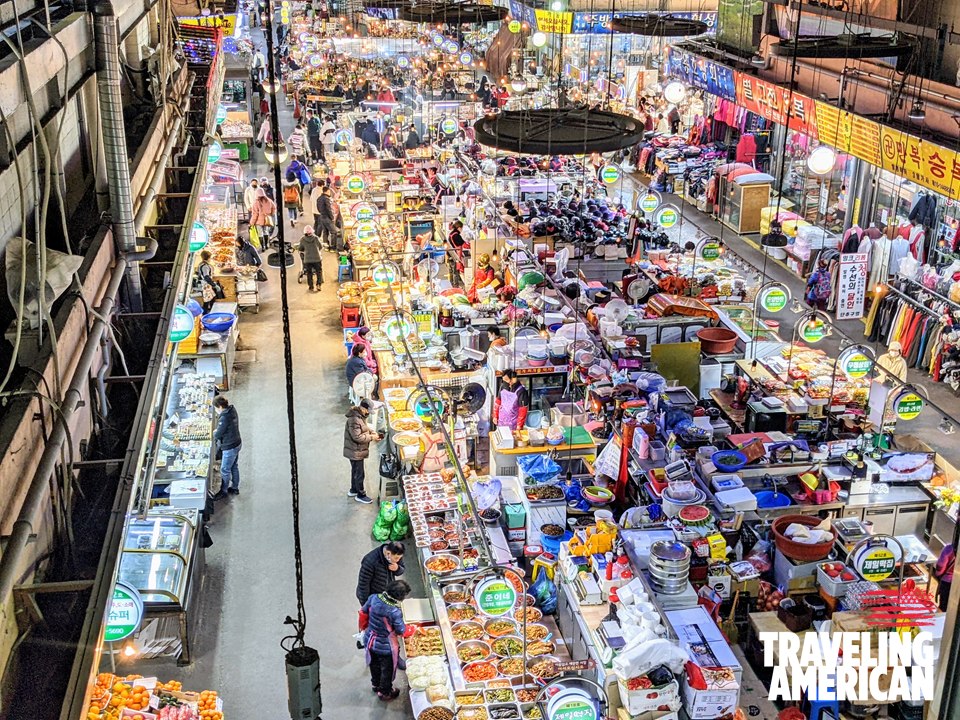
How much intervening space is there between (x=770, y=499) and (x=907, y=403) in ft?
7.26

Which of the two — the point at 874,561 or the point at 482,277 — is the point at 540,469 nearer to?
the point at 874,561

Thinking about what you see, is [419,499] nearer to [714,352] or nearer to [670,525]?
[670,525]

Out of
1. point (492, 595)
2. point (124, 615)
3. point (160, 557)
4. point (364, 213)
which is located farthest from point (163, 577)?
point (364, 213)

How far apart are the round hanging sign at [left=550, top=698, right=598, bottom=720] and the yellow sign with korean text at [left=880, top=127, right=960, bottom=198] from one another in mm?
8692

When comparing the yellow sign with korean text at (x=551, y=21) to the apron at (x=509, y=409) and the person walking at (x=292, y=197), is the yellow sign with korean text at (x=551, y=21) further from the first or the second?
the apron at (x=509, y=409)

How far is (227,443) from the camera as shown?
38.3 ft

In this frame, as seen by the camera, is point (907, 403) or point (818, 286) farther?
point (818, 286)

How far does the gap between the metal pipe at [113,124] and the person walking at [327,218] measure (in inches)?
505

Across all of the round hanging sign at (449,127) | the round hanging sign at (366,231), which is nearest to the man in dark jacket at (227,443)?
the round hanging sign at (366,231)

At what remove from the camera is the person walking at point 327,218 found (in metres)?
19.7

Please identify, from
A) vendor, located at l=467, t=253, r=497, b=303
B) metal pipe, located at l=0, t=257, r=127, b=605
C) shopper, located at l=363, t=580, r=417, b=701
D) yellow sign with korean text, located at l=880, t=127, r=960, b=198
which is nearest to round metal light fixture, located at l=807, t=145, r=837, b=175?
yellow sign with korean text, located at l=880, t=127, r=960, b=198

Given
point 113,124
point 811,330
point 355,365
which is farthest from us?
point 355,365

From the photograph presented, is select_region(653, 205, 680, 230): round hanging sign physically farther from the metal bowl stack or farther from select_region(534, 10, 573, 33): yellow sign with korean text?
the metal bowl stack

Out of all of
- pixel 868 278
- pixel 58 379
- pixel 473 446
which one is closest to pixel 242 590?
pixel 473 446
